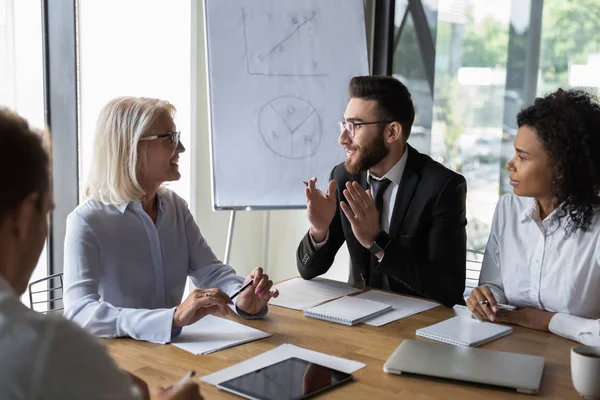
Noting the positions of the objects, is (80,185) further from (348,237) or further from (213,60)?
(348,237)

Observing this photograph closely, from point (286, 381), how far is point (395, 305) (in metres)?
0.68

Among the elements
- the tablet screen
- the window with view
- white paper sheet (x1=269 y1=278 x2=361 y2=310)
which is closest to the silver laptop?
the tablet screen

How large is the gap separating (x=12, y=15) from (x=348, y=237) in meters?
1.70

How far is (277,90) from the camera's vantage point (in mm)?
2904

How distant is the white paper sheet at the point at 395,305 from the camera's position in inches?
70.3

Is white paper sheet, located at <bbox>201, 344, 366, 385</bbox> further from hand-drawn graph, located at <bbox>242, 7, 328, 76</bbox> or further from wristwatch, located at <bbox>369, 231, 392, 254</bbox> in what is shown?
hand-drawn graph, located at <bbox>242, 7, 328, 76</bbox>

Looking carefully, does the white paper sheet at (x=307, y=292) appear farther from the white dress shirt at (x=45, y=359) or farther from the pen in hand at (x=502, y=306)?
the white dress shirt at (x=45, y=359)

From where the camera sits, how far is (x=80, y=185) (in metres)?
2.96

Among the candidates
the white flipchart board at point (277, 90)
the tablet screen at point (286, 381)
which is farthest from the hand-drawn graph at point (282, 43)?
the tablet screen at point (286, 381)

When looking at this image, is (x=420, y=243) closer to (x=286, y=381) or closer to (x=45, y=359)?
(x=286, y=381)

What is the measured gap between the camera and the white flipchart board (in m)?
2.82

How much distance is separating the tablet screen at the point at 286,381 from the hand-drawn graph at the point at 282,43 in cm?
175

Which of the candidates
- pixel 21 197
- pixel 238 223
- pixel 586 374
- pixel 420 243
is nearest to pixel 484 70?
pixel 420 243

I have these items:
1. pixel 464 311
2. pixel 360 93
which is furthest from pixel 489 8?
pixel 464 311
